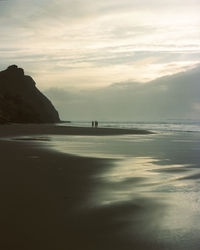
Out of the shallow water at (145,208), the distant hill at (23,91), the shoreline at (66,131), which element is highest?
the distant hill at (23,91)

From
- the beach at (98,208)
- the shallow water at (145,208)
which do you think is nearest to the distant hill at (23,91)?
the beach at (98,208)

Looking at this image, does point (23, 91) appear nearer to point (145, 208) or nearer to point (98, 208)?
point (98, 208)

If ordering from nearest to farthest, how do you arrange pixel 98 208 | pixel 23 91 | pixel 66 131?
pixel 98 208 < pixel 66 131 < pixel 23 91

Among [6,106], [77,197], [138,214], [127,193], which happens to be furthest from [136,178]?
[6,106]

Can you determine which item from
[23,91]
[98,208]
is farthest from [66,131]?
[23,91]

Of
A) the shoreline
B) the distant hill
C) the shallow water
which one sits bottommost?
the shallow water

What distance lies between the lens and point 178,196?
823 centimetres

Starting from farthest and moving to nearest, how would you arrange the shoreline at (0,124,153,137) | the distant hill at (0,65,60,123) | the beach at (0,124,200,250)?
the distant hill at (0,65,60,123) → the shoreline at (0,124,153,137) → the beach at (0,124,200,250)

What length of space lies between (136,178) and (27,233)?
590 cm

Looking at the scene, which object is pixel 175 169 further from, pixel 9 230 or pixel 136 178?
pixel 9 230

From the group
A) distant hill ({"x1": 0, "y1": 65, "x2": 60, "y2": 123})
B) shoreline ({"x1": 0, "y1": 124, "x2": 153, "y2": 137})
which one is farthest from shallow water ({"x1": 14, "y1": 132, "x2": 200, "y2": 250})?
distant hill ({"x1": 0, "y1": 65, "x2": 60, "y2": 123})

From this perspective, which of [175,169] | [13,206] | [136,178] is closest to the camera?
[13,206]

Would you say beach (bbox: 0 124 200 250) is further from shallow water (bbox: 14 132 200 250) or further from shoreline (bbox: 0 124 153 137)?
shoreline (bbox: 0 124 153 137)

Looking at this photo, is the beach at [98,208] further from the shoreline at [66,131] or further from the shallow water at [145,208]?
the shoreline at [66,131]
